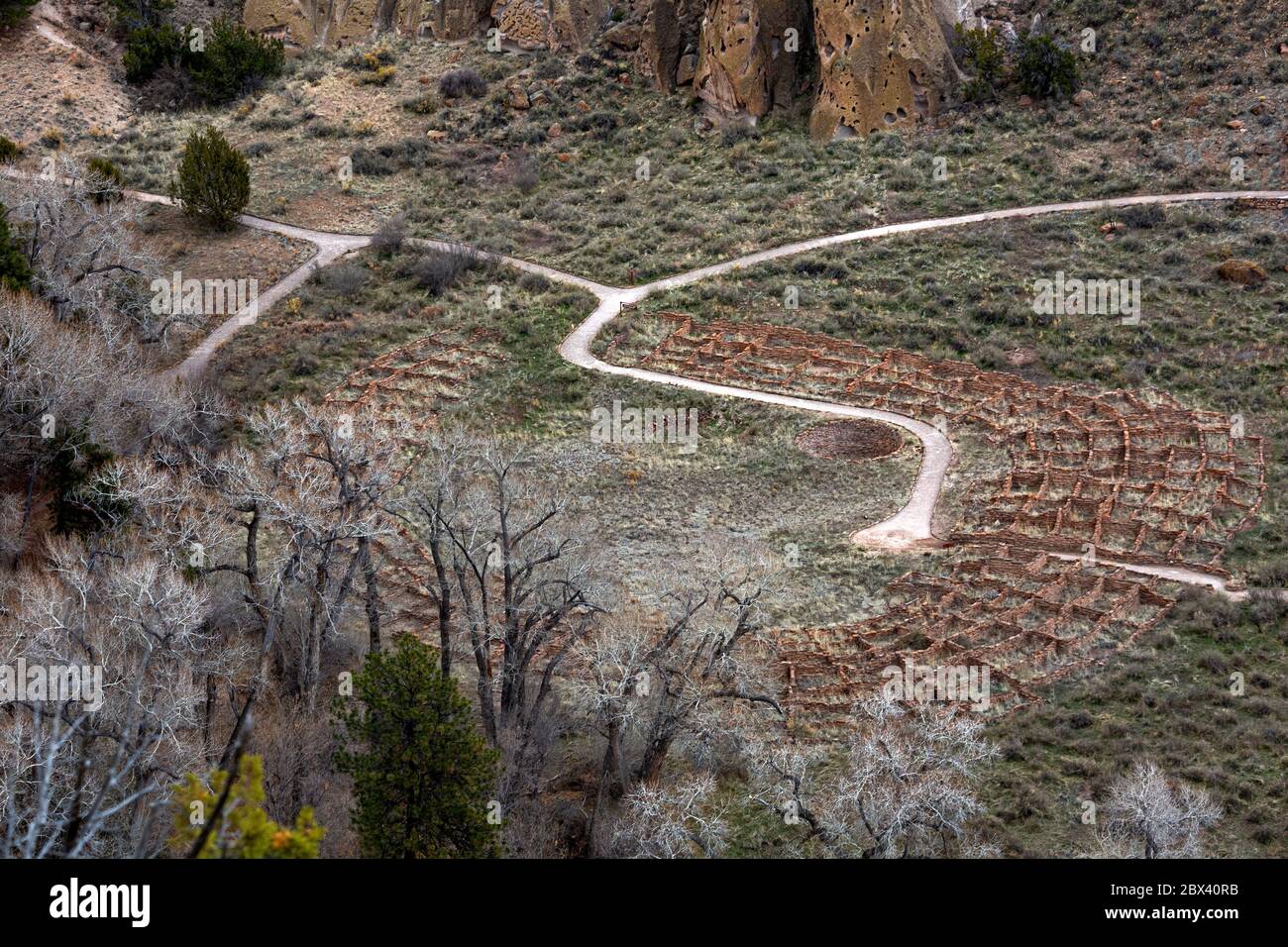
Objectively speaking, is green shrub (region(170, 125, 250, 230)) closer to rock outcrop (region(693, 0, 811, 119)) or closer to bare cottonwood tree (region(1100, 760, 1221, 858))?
rock outcrop (region(693, 0, 811, 119))

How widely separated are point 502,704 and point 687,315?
79.3ft

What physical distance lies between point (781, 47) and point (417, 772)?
160 ft

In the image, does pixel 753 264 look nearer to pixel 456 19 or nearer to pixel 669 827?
pixel 456 19

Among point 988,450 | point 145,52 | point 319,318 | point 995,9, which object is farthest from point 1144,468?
point 145,52

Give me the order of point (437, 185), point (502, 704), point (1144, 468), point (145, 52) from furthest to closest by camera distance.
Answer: point (145, 52)
point (437, 185)
point (1144, 468)
point (502, 704)

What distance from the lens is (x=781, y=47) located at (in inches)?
2534

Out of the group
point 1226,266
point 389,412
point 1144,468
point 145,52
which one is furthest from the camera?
point 145,52

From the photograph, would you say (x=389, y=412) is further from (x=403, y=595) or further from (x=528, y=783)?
(x=528, y=783)

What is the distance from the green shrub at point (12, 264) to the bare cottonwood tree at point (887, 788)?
26.5 metres

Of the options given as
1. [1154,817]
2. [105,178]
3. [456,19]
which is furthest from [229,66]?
[1154,817]

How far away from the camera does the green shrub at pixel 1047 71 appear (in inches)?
2437

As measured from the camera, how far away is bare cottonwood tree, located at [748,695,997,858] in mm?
24297

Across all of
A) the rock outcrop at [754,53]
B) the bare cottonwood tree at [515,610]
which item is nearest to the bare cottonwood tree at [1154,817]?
the bare cottonwood tree at [515,610]

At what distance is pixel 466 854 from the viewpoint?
76.2 feet
